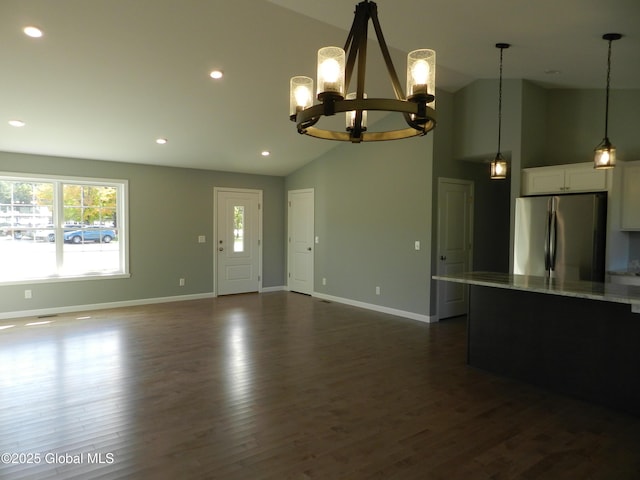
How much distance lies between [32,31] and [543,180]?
5.47m

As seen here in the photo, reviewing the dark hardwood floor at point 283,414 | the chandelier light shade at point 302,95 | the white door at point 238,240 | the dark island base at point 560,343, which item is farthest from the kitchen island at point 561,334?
the white door at point 238,240

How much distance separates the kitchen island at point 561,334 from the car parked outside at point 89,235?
5.67m

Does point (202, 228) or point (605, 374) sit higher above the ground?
point (202, 228)

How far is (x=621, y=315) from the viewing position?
312 cm

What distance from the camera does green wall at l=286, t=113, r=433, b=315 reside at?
596 centimetres

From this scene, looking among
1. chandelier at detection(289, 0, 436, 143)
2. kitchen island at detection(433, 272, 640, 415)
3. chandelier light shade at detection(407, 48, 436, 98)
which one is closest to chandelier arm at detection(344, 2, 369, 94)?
chandelier at detection(289, 0, 436, 143)

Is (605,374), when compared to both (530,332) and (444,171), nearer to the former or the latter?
(530,332)

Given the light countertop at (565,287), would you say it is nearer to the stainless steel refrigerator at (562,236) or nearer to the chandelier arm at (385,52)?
the stainless steel refrigerator at (562,236)

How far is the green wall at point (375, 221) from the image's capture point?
5.96m

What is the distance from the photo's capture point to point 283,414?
9.96 feet

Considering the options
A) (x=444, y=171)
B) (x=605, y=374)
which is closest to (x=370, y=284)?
(x=444, y=171)

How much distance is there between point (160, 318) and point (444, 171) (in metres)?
4.70

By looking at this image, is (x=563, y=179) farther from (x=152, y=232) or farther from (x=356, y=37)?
(x=152, y=232)

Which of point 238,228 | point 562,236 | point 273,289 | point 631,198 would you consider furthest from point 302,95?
point 273,289
